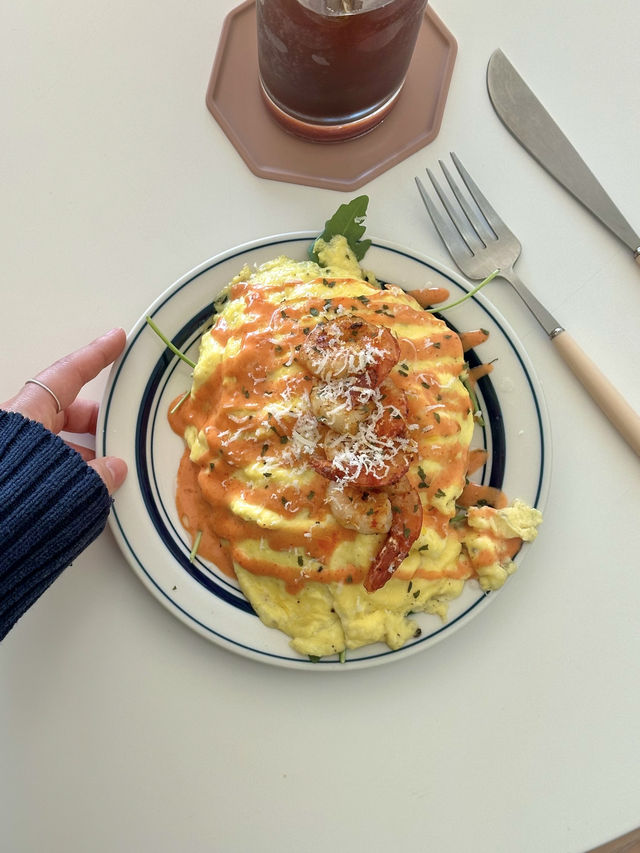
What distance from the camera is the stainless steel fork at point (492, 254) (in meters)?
1.86

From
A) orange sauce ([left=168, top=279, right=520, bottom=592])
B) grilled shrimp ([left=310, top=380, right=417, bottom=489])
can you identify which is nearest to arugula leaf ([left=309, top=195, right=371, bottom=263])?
orange sauce ([left=168, top=279, right=520, bottom=592])

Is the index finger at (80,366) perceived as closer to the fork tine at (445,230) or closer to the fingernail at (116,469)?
the fingernail at (116,469)

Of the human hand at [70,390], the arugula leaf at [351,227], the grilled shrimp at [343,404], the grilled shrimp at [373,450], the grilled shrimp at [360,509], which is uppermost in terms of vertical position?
the human hand at [70,390]

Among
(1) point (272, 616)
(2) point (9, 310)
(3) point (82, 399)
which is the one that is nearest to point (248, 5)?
(2) point (9, 310)

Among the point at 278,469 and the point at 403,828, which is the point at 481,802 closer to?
the point at 403,828

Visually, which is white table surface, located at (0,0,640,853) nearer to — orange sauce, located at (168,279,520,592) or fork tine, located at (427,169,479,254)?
fork tine, located at (427,169,479,254)

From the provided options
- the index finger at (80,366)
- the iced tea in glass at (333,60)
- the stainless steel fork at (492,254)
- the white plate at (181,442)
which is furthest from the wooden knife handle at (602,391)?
the index finger at (80,366)

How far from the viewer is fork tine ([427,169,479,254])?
6.13 ft

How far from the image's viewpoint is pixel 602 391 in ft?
6.07

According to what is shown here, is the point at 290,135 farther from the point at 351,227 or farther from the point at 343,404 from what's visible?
the point at 343,404

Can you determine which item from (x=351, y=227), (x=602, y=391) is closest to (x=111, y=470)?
(x=351, y=227)

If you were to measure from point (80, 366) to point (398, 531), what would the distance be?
890mm

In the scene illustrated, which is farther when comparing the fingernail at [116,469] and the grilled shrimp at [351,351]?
the fingernail at [116,469]

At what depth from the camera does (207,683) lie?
5.83 ft
